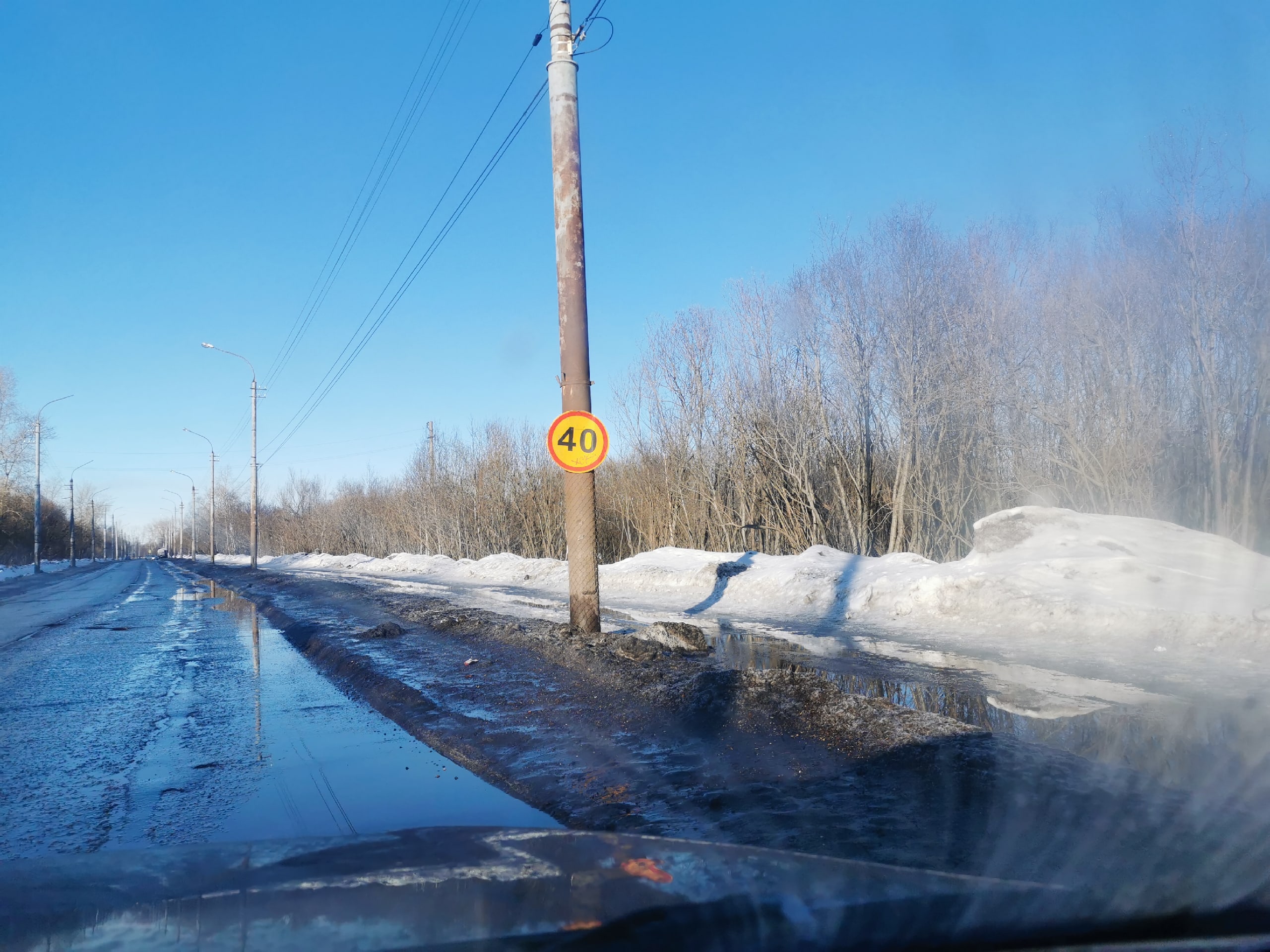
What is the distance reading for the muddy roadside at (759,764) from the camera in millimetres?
3717

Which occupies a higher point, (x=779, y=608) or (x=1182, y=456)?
(x=1182, y=456)

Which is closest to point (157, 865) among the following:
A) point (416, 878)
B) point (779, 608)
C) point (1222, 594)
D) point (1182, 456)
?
point (416, 878)

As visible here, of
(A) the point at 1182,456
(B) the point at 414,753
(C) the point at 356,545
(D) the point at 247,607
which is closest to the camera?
(B) the point at 414,753

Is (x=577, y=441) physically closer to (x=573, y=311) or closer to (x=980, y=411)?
(x=573, y=311)

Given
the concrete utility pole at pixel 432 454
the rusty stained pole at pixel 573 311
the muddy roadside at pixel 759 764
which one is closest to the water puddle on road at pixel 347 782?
the muddy roadside at pixel 759 764

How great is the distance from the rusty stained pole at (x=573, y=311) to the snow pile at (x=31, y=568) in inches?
1755

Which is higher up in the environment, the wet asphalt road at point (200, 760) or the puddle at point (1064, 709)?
the puddle at point (1064, 709)

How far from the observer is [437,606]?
16.0 metres

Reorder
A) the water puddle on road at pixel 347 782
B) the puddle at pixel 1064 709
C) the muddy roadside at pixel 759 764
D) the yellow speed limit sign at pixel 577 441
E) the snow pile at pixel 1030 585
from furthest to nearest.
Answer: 1. the snow pile at pixel 1030 585
2. the yellow speed limit sign at pixel 577 441
3. the puddle at pixel 1064 709
4. the water puddle on road at pixel 347 782
5. the muddy roadside at pixel 759 764

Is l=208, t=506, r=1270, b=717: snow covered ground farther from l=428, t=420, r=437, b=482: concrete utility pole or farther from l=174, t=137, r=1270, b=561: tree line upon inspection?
l=428, t=420, r=437, b=482: concrete utility pole

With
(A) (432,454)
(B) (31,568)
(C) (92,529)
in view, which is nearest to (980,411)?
(A) (432,454)

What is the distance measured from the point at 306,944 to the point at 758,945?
1.07 metres

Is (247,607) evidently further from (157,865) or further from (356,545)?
(356,545)

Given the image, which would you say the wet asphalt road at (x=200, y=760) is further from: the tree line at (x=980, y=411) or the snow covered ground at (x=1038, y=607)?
the tree line at (x=980, y=411)
